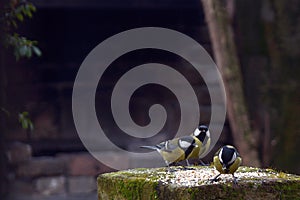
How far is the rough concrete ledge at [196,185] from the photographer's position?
7.74 ft

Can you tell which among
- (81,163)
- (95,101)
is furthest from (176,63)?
(81,163)

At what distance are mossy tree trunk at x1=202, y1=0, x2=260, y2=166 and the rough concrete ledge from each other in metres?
2.42

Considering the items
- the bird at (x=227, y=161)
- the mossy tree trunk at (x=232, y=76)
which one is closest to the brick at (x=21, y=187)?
the mossy tree trunk at (x=232, y=76)

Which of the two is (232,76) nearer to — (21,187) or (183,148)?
(21,187)

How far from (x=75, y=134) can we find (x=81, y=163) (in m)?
0.39

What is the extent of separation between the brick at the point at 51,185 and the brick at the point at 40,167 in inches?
2.0

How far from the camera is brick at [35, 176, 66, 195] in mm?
6395

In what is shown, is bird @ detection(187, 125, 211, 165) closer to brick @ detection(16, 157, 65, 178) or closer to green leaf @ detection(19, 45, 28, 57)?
green leaf @ detection(19, 45, 28, 57)

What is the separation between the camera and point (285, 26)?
4.80m

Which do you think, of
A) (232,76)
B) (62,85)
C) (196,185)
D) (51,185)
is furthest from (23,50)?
(196,185)

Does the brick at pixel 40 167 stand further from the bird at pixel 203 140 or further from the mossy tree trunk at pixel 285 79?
the bird at pixel 203 140

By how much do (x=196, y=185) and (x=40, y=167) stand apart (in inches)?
165

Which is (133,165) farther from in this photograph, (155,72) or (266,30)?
(266,30)

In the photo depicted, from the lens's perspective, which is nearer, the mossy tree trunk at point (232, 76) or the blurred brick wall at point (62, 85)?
the mossy tree trunk at point (232, 76)
